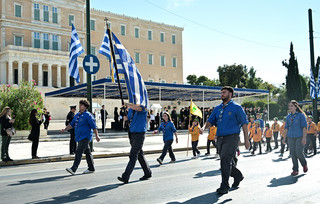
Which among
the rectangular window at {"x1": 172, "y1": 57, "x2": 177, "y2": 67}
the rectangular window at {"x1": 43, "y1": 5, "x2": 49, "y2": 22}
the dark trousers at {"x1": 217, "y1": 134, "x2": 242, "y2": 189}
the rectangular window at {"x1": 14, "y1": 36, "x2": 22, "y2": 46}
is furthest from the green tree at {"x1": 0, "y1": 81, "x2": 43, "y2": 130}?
the rectangular window at {"x1": 172, "y1": 57, "x2": 177, "y2": 67}

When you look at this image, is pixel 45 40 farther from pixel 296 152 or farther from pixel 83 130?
pixel 296 152

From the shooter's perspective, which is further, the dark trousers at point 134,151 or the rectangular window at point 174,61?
the rectangular window at point 174,61

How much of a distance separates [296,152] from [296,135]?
0.44 metres

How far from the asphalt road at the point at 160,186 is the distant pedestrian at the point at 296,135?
334 millimetres

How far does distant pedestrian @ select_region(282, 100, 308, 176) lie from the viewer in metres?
9.05

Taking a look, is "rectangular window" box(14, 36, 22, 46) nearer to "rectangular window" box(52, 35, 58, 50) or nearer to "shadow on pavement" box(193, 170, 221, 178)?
"rectangular window" box(52, 35, 58, 50)

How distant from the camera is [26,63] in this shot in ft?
183

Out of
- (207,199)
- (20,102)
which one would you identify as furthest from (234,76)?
(207,199)

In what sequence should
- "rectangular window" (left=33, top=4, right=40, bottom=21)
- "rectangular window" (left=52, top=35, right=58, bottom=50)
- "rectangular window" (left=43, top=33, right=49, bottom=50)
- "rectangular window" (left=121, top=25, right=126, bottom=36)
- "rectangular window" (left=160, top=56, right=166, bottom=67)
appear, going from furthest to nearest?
"rectangular window" (left=160, top=56, right=166, bottom=67) → "rectangular window" (left=121, top=25, right=126, bottom=36) → "rectangular window" (left=52, top=35, right=58, bottom=50) → "rectangular window" (left=43, top=33, right=49, bottom=50) → "rectangular window" (left=33, top=4, right=40, bottom=21)

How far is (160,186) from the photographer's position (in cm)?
745

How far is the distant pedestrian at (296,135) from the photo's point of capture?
9047mm

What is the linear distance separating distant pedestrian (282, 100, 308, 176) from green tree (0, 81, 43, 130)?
14360 millimetres

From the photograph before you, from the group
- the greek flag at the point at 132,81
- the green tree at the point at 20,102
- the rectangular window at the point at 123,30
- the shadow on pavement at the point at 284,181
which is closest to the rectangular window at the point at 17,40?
the rectangular window at the point at 123,30

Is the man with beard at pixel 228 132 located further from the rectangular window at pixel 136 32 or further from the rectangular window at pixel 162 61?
the rectangular window at pixel 162 61
